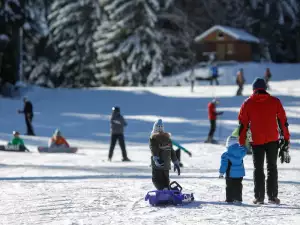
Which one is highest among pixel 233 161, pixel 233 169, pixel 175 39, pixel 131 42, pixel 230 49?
pixel 175 39

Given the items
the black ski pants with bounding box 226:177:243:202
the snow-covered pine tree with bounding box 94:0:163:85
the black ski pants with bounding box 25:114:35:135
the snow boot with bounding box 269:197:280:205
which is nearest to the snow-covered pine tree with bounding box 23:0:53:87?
the snow-covered pine tree with bounding box 94:0:163:85

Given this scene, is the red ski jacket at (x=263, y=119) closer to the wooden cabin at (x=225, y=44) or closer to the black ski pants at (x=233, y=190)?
the black ski pants at (x=233, y=190)

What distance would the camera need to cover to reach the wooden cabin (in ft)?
201

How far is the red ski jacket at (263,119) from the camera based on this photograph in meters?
8.78

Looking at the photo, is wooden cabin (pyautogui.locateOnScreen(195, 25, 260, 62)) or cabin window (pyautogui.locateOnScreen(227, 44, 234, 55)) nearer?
wooden cabin (pyautogui.locateOnScreen(195, 25, 260, 62))

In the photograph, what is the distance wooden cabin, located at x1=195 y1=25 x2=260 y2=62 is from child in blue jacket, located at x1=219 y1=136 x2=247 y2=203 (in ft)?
172

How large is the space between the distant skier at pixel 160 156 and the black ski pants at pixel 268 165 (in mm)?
1307

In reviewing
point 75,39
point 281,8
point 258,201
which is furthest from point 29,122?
point 281,8

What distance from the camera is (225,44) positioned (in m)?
62.6

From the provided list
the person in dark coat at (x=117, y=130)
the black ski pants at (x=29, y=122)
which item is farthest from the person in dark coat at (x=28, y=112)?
the person in dark coat at (x=117, y=130)

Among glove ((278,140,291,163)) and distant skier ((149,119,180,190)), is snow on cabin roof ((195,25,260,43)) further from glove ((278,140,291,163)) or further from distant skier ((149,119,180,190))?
glove ((278,140,291,163))

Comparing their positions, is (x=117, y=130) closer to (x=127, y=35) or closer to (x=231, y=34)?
(x=127, y=35)

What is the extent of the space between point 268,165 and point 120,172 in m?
6.40

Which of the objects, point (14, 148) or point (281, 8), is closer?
point (14, 148)
